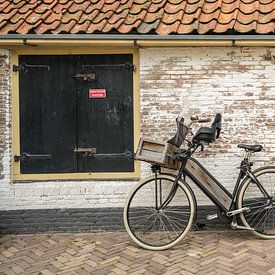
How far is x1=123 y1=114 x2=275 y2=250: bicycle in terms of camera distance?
5.41 metres

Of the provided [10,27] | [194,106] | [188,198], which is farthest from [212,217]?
[10,27]

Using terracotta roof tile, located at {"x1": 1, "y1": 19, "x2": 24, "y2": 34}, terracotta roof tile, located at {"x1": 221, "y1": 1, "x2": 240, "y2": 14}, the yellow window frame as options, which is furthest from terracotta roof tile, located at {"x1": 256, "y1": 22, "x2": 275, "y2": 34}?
terracotta roof tile, located at {"x1": 1, "y1": 19, "x2": 24, "y2": 34}

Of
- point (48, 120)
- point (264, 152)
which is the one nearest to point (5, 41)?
point (48, 120)

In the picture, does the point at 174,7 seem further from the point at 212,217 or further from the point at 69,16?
the point at 212,217

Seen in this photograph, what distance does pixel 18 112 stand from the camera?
20.2 feet

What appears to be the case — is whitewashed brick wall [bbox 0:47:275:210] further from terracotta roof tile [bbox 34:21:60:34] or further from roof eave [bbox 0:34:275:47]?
terracotta roof tile [bbox 34:21:60:34]

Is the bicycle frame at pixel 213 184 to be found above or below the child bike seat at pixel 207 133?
below

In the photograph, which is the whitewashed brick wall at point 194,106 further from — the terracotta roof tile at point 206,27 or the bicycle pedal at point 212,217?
the bicycle pedal at point 212,217

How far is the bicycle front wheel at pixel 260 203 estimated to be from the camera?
5.54 m

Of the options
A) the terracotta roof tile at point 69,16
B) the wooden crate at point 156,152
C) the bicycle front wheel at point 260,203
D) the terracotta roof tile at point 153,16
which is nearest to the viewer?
the wooden crate at point 156,152

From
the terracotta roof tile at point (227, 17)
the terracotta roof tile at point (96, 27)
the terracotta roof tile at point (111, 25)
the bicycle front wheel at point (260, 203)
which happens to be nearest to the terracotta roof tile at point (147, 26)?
the terracotta roof tile at point (111, 25)

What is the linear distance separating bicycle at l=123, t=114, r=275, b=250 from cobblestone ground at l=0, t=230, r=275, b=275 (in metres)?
0.20

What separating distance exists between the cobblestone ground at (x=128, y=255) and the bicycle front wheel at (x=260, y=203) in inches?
7.0

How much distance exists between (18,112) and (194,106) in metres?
2.40
